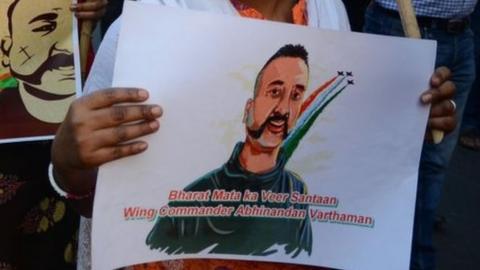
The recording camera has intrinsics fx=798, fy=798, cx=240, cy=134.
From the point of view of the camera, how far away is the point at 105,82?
1.28m

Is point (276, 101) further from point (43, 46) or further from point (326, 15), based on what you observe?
point (43, 46)

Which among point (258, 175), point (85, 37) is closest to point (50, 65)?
point (85, 37)

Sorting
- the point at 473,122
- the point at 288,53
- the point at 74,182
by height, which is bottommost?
the point at 74,182

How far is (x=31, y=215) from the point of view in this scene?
2.22 meters

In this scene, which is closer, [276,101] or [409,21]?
[276,101]

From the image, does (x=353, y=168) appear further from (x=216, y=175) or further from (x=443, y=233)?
(x=443, y=233)

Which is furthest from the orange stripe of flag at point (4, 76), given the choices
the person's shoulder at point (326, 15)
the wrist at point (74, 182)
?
the person's shoulder at point (326, 15)

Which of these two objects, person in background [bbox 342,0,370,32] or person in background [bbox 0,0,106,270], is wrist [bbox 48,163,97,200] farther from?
person in background [bbox 342,0,370,32]

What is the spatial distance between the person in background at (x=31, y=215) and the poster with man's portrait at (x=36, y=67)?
7.1 inches

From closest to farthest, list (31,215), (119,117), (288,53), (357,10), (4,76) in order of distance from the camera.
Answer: (119,117) < (288,53) < (4,76) < (31,215) < (357,10)

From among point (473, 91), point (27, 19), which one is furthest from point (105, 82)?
point (473, 91)

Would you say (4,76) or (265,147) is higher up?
(4,76)

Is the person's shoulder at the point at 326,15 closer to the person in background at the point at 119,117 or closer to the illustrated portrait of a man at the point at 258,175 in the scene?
the person in background at the point at 119,117

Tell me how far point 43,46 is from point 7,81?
12 cm
